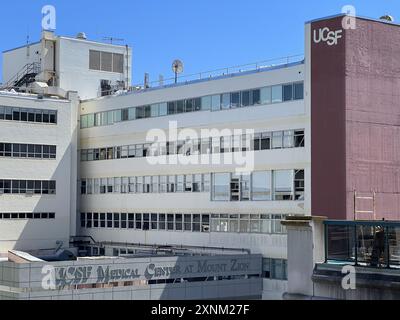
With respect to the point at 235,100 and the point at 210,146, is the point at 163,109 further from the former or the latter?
the point at 235,100

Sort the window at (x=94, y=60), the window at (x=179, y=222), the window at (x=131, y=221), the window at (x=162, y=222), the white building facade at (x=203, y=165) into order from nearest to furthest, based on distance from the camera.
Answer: the white building facade at (x=203, y=165)
the window at (x=179, y=222)
the window at (x=162, y=222)
the window at (x=131, y=221)
the window at (x=94, y=60)

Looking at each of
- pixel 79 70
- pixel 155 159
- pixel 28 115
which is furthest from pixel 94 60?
pixel 155 159

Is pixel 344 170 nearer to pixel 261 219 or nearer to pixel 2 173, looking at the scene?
pixel 261 219

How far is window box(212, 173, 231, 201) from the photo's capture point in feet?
150

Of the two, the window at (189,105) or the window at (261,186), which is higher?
the window at (189,105)

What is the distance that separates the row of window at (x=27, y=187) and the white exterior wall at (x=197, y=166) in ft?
11.4

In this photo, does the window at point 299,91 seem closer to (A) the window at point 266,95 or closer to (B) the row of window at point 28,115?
(A) the window at point 266,95

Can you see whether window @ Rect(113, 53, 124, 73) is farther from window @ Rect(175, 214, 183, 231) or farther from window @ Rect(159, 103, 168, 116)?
window @ Rect(175, 214, 183, 231)

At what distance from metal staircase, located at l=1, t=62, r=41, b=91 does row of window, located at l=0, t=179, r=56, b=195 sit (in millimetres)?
8826

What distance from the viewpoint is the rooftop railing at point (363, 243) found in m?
21.1

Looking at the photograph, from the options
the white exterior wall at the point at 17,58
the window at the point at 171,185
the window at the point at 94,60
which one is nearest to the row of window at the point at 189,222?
the window at the point at 171,185

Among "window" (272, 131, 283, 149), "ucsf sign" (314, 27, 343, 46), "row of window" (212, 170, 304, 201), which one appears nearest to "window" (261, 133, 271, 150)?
"window" (272, 131, 283, 149)

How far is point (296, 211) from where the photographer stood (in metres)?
41.4
